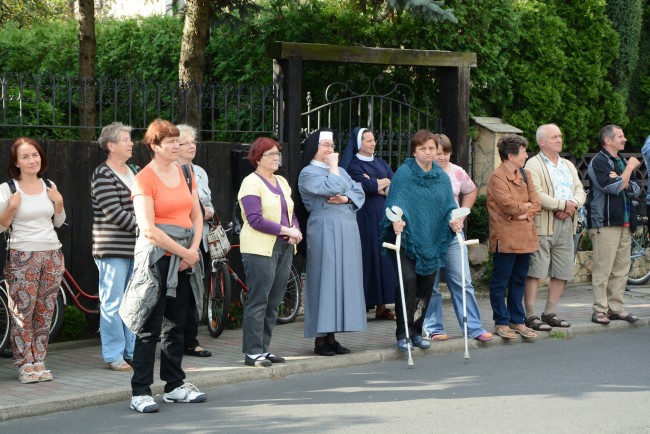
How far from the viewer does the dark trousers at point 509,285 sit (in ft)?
35.2

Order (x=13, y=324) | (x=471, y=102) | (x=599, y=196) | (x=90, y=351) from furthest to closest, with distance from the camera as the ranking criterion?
(x=471, y=102), (x=599, y=196), (x=90, y=351), (x=13, y=324)

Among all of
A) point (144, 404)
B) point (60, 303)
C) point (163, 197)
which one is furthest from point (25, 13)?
point (144, 404)

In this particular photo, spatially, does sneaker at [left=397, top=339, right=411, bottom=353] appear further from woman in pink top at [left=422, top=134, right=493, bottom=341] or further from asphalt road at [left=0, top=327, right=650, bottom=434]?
woman in pink top at [left=422, top=134, right=493, bottom=341]

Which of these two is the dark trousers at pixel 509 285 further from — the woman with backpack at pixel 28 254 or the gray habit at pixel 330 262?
the woman with backpack at pixel 28 254

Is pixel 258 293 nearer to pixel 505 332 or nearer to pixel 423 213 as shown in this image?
pixel 423 213

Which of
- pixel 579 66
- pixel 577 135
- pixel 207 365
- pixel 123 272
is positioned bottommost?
pixel 207 365

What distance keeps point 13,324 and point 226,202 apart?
3.36 meters

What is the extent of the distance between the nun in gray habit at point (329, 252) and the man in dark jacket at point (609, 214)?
2.94 metres

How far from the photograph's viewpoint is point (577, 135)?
16141mm

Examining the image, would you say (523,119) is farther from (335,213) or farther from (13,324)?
(13,324)

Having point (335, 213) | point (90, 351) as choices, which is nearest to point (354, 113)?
point (335, 213)

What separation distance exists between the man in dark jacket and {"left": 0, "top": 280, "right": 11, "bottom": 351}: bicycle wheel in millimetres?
5910

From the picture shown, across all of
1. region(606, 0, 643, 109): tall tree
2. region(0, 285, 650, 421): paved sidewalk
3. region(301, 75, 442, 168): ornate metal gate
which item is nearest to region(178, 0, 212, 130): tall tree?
region(301, 75, 442, 168): ornate metal gate

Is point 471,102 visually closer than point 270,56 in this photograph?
No
